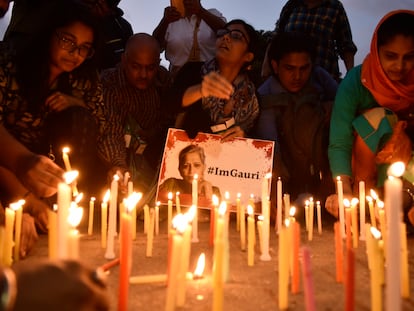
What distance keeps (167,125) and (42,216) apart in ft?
5.45

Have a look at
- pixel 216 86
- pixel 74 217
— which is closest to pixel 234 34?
pixel 216 86

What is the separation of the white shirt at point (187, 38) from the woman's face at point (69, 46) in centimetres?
155

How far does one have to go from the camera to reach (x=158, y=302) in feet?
6.60

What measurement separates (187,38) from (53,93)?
5.93 ft

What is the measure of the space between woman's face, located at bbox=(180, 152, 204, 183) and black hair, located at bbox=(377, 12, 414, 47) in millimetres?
1771

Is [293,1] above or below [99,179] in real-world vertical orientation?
above

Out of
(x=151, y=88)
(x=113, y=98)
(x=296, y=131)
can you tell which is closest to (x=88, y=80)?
(x=113, y=98)

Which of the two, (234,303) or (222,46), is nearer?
(234,303)

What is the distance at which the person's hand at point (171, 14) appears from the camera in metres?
5.06

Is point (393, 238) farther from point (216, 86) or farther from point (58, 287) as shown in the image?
point (216, 86)

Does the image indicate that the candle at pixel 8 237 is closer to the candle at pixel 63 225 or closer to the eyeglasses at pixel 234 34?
the candle at pixel 63 225

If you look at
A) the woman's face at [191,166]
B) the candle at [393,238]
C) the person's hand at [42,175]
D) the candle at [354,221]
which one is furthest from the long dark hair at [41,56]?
the candle at [393,238]

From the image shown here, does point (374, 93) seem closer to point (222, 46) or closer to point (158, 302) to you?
point (222, 46)

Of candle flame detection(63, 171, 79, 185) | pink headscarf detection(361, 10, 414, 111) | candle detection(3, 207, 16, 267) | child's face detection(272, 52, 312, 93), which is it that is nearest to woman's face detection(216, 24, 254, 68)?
child's face detection(272, 52, 312, 93)
